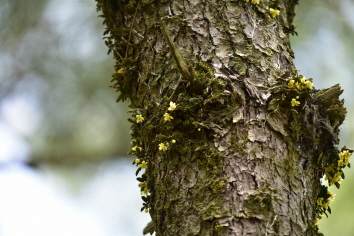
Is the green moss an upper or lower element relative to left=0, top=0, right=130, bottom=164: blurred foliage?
lower

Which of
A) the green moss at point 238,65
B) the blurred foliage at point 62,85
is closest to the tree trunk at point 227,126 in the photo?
the green moss at point 238,65

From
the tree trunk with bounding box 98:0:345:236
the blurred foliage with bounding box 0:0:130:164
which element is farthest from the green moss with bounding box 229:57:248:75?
the blurred foliage with bounding box 0:0:130:164

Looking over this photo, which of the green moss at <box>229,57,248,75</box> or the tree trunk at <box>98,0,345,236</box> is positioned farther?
the green moss at <box>229,57,248,75</box>

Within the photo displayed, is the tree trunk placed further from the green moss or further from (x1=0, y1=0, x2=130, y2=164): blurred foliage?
(x1=0, y1=0, x2=130, y2=164): blurred foliage

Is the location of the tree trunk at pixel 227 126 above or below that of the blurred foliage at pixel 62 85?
below

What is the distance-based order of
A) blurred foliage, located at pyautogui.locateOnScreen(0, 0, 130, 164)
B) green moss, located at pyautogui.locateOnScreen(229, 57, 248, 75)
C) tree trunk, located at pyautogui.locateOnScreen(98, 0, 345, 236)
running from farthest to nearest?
1. blurred foliage, located at pyautogui.locateOnScreen(0, 0, 130, 164)
2. green moss, located at pyautogui.locateOnScreen(229, 57, 248, 75)
3. tree trunk, located at pyautogui.locateOnScreen(98, 0, 345, 236)

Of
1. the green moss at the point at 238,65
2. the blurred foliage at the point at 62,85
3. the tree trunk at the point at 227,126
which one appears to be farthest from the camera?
the blurred foliage at the point at 62,85

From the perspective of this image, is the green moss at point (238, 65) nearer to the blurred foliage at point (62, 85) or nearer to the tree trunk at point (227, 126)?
the tree trunk at point (227, 126)

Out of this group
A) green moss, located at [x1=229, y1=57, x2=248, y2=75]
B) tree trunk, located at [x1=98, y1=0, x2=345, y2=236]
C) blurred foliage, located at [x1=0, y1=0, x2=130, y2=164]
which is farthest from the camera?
blurred foliage, located at [x1=0, y1=0, x2=130, y2=164]

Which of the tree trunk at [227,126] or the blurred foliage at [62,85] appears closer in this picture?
the tree trunk at [227,126]
